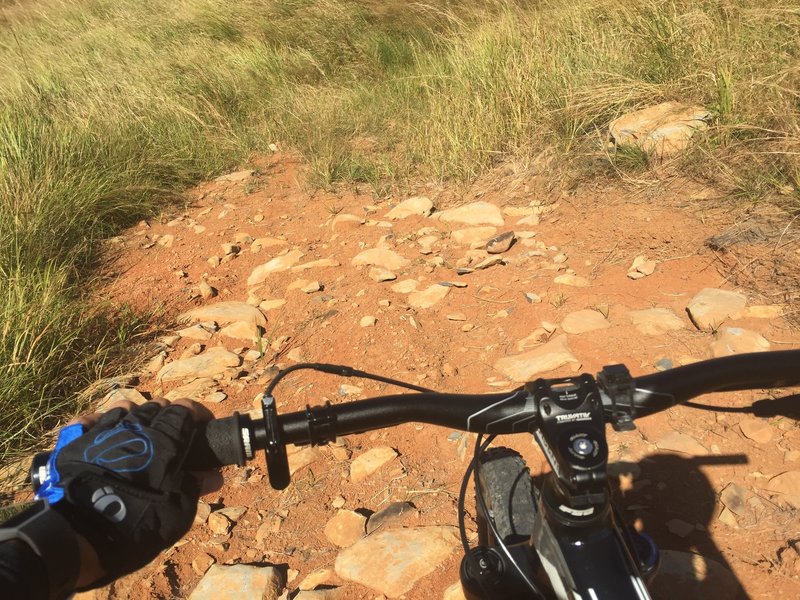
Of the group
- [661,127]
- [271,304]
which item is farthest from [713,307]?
[271,304]

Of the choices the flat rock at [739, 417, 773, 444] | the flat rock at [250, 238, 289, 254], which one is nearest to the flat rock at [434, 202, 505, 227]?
the flat rock at [250, 238, 289, 254]

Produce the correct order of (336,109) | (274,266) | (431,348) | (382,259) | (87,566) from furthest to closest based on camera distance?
(336,109)
(274,266)
(382,259)
(431,348)
(87,566)

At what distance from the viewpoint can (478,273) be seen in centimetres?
353

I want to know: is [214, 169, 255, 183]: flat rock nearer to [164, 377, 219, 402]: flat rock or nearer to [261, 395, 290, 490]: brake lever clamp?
[164, 377, 219, 402]: flat rock

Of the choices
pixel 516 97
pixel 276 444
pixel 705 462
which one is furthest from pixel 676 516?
pixel 516 97

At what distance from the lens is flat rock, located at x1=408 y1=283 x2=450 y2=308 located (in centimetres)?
338

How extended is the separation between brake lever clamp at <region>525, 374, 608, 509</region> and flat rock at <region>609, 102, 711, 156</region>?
3206 millimetres

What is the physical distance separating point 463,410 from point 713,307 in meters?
1.97

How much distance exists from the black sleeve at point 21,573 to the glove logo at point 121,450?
147mm

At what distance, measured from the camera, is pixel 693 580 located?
73.1 inches

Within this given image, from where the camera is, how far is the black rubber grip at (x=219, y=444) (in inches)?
43.6

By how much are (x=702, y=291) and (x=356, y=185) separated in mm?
2540

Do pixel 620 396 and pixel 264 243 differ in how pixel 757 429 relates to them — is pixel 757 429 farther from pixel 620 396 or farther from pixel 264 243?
pixel 264 243

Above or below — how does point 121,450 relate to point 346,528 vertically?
above
